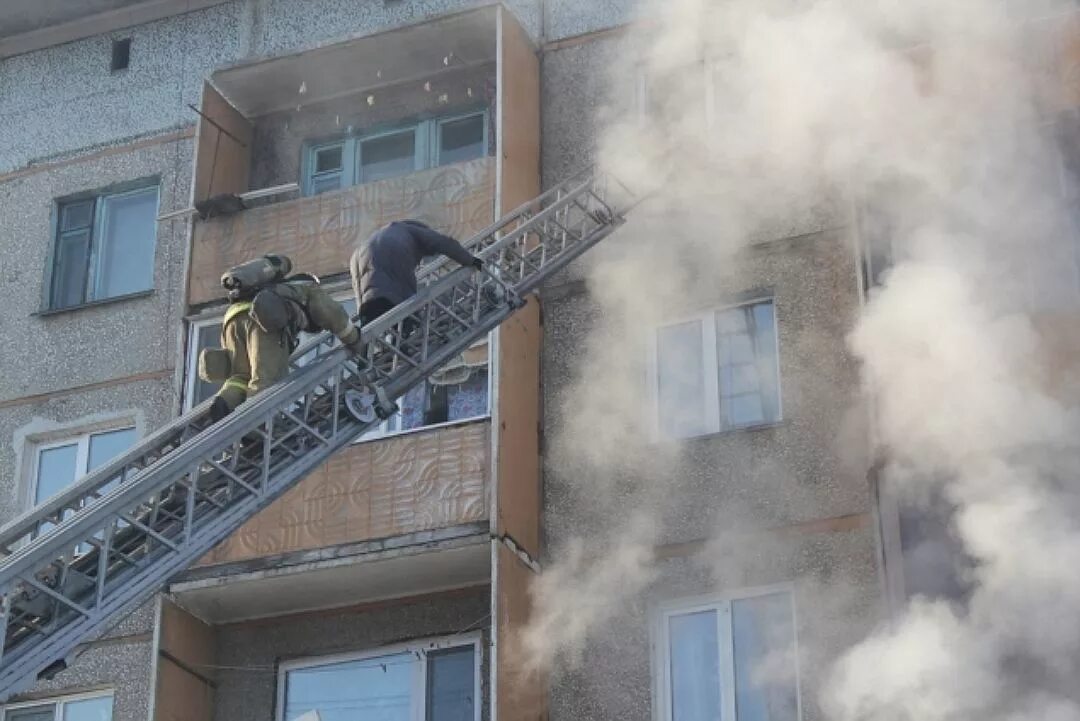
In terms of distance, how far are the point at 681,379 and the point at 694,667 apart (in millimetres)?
2342

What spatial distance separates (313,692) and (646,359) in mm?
3501

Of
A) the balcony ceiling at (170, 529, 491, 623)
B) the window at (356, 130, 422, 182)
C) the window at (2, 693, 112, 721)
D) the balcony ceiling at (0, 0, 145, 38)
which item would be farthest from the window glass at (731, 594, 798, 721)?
the balcony ceiling at (0, 0, 145, 38)

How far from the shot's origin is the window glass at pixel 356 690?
49.6 ft

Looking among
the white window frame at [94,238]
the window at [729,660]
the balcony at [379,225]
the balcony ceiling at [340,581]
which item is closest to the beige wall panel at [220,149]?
the balcony at [379,225]

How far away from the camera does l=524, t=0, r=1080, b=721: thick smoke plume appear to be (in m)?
13.2

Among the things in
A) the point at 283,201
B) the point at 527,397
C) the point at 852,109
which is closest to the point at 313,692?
the point at 527,397

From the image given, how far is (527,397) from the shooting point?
1537 cm

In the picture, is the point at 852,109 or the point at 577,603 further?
the point at 852,109

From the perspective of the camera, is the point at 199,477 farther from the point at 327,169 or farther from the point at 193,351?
the point at 327,169

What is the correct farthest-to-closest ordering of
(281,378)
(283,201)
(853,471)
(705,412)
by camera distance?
(283,201)
(705,412)
(853,471)
(281,378)

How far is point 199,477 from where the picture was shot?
10867mm

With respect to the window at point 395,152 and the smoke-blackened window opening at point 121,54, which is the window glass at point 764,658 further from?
the smoke-blackened window opening at point 121,54

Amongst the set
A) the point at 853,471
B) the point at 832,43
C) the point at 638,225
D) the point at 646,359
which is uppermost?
the point at 832,43

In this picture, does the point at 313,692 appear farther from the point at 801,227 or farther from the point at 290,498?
the point at 801,227
